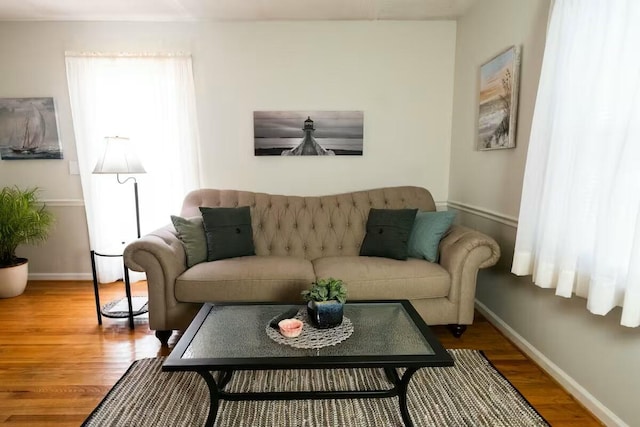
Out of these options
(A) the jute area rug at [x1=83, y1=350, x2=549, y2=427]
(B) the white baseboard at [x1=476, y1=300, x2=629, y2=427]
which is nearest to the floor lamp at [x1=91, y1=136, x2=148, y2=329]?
(A) the jute area rug at [x1=83, y1=350, x2=549, y2=427]

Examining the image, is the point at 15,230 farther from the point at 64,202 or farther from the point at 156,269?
the point at 156,269

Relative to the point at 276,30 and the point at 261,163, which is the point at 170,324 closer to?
the point at 261,163

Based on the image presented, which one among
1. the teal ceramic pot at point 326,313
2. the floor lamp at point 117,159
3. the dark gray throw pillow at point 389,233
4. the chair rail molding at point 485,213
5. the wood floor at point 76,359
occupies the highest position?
the floor lamp at point 117,159

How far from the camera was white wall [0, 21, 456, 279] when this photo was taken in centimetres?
304

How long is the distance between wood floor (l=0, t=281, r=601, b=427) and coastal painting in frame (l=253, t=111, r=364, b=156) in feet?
5.71

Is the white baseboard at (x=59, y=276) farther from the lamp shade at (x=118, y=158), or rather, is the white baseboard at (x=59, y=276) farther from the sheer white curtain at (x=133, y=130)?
the lamp shade at (x=118, y=158)

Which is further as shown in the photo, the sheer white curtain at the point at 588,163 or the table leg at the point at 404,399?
the table leg at the point at 404,399

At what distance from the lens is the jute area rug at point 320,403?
154cm

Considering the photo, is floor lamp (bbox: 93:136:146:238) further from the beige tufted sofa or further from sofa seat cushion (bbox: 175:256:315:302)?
sofa seat cushion (bbox: 175:256:315:302)

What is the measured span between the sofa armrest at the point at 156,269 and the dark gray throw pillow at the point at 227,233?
0.32 metres

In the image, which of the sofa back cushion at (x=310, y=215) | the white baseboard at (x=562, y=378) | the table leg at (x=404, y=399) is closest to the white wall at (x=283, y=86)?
the sofa back cushion at (x=310, y=215)

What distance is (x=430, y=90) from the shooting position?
10.3 ft

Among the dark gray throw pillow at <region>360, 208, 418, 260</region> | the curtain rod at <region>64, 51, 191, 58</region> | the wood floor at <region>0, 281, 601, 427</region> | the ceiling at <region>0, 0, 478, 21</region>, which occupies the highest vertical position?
the ceiling at <region>0, 0, 478, 21</region>

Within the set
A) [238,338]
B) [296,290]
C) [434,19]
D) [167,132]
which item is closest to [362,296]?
[296,290]
